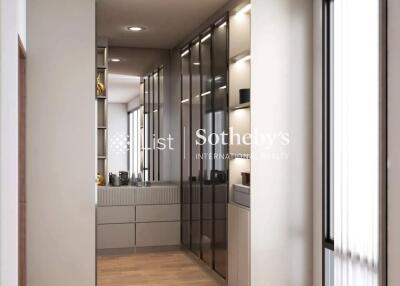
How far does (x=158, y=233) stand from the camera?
6328 millimetres

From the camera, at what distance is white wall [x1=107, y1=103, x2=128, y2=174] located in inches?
259

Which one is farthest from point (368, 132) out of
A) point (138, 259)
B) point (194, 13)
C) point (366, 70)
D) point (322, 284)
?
point (138, 259)

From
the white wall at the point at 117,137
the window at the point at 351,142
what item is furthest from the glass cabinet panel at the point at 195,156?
the window at the point at 351,142

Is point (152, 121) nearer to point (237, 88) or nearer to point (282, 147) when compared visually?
point (237, 88)

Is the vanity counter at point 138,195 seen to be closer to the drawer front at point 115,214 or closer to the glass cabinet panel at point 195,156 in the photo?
the drawer front at point 115,214

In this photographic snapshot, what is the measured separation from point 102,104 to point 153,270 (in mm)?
2151

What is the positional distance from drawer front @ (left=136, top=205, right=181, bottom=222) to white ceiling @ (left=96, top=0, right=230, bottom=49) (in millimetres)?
2153

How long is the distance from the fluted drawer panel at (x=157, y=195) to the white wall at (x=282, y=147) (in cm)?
241

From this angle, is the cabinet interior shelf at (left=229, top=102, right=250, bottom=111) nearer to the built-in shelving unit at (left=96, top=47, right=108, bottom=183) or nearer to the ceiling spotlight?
the ceiling spotlight

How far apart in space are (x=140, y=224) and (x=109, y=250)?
1.65 feet

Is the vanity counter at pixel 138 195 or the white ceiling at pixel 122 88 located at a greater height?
the white ceiling at pixel 122 88

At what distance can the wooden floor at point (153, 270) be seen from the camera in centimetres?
500

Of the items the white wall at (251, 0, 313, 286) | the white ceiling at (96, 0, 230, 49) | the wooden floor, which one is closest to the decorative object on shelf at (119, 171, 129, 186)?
the wooden floor

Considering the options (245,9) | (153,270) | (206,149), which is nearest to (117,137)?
(206,149)
